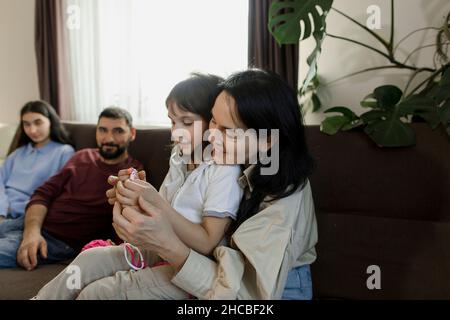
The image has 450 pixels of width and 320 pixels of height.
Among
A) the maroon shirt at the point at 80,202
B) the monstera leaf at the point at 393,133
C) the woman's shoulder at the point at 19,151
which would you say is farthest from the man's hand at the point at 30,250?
the monstera leaf at the point at 393,133

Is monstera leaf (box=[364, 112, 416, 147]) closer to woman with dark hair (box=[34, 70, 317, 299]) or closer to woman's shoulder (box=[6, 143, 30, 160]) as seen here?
woman with dark hair (box=[34, 70, 317, 299])

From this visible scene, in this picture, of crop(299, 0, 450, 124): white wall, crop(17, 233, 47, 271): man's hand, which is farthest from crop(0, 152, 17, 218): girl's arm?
crop(299, 0, 450, 124): white wall

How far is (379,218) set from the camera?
139 cm

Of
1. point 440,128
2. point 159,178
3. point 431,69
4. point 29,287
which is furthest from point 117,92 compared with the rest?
point 440,128

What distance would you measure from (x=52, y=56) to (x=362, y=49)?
8.08 feet

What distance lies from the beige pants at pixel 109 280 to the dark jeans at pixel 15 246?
1.94 feet

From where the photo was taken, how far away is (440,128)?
137 centimetres

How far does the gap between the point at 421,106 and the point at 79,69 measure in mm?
2698

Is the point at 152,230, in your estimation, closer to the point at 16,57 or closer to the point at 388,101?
the point at 388,101

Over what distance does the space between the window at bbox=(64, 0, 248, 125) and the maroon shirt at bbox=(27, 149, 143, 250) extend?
41.3 inches

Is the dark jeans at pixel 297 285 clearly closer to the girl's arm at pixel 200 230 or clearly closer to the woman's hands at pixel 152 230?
the girl's arm at pixel 200 230

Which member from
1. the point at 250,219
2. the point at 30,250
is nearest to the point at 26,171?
the point at 30,250

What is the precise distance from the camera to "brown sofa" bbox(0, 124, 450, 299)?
4.28 feet
